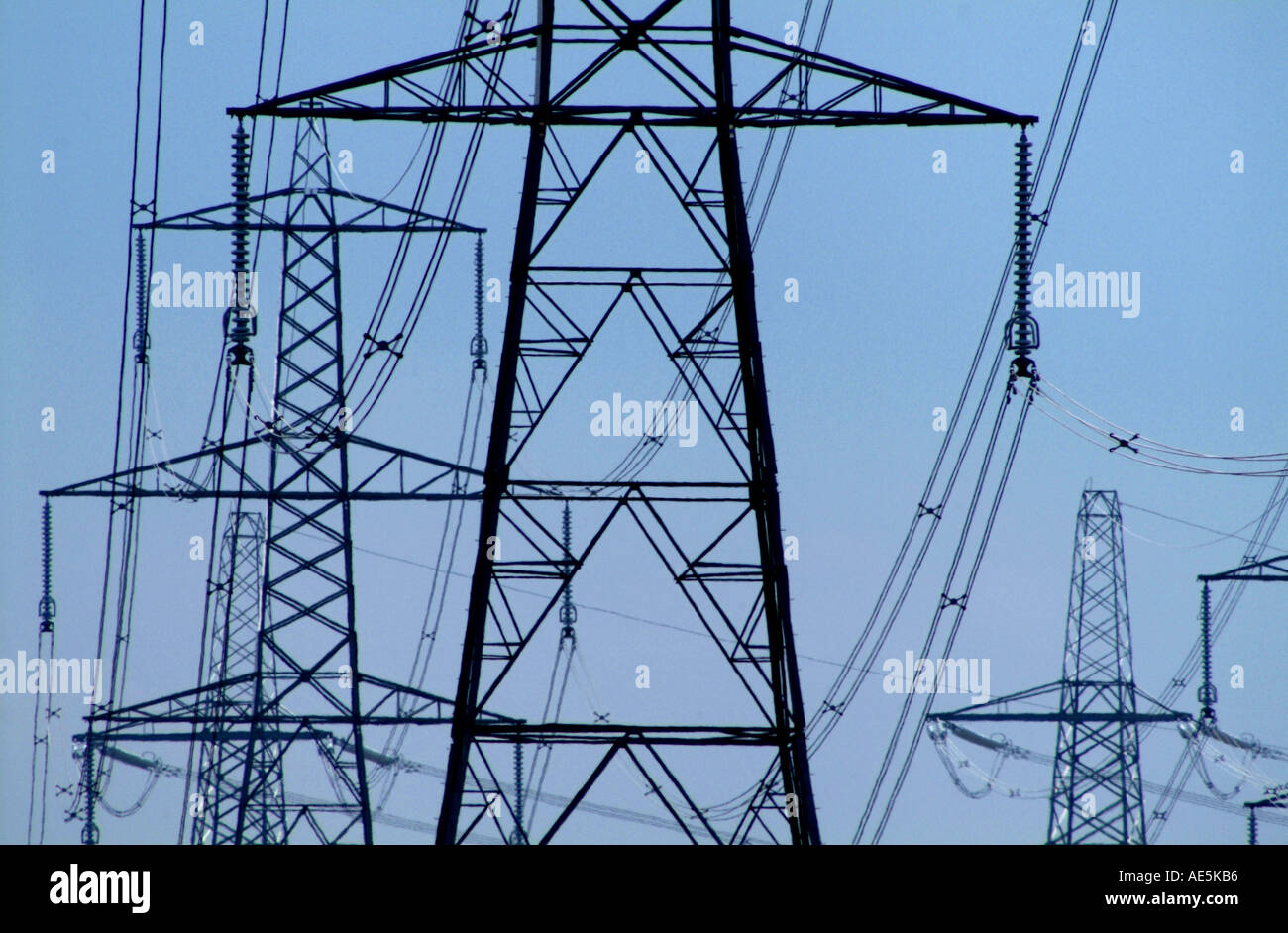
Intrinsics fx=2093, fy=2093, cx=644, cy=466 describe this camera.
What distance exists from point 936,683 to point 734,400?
294 inches

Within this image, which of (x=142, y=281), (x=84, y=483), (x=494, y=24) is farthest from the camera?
(x=142, y=281)

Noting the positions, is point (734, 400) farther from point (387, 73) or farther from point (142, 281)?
point (142, 281)

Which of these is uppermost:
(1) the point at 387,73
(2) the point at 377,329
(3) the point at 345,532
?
(1) the point at 387,73

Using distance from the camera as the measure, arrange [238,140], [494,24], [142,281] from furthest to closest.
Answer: [142,281] → [238,140] → [494,24]

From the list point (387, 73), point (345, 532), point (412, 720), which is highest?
point (387, 73)

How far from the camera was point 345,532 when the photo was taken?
28234 millimetres
